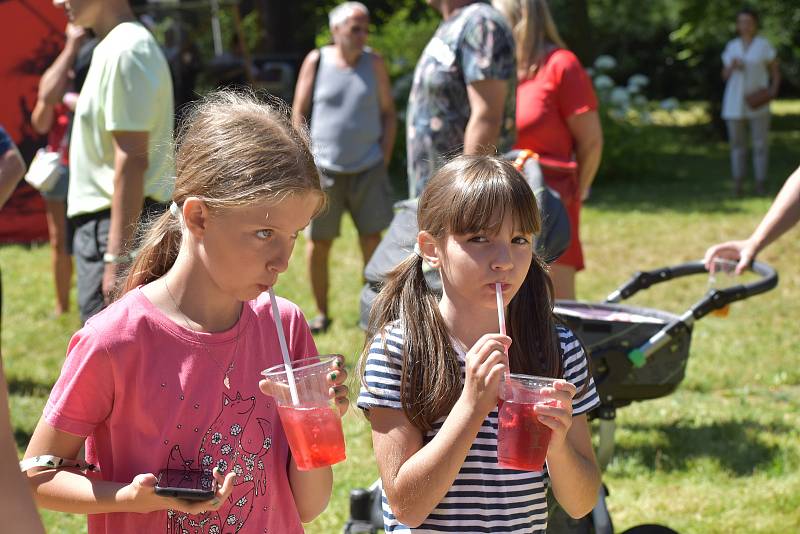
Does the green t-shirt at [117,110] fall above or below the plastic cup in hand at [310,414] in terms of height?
above

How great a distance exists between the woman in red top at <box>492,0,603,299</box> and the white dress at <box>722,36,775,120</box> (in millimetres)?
8463

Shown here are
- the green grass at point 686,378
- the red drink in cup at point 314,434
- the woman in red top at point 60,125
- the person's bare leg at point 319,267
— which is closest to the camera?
the red drink in cup at point 314,434

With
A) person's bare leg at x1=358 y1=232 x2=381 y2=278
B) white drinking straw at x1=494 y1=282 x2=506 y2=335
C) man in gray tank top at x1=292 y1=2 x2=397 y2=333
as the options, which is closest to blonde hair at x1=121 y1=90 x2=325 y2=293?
white drinking straw at x1=494 y1=282 x2=506 y2=335

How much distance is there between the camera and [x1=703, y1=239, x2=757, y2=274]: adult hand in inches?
140

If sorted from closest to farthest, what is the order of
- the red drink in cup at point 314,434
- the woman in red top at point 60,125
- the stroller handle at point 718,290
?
the red drink in cup at point 314,434 < the stroller handle at point 718,290 < the woman in red top at point 60,125

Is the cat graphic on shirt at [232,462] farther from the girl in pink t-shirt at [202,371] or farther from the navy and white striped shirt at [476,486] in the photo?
the navy and white striped shirt at [476,486]

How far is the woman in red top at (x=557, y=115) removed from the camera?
16.2 ft

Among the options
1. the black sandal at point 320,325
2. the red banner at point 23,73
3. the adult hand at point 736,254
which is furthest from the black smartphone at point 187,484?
the red banner at point 23,73

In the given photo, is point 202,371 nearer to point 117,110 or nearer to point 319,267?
point 117,110

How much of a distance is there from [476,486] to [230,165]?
2.80 ft

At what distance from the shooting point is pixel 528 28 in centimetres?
503

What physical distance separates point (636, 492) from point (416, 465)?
2.65 metres

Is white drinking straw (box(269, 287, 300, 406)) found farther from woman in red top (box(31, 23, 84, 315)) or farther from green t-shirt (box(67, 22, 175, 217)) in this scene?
woman in red top (box(31, 23, 84, 315))

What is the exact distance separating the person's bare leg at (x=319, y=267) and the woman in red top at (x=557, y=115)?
2.34 metres
